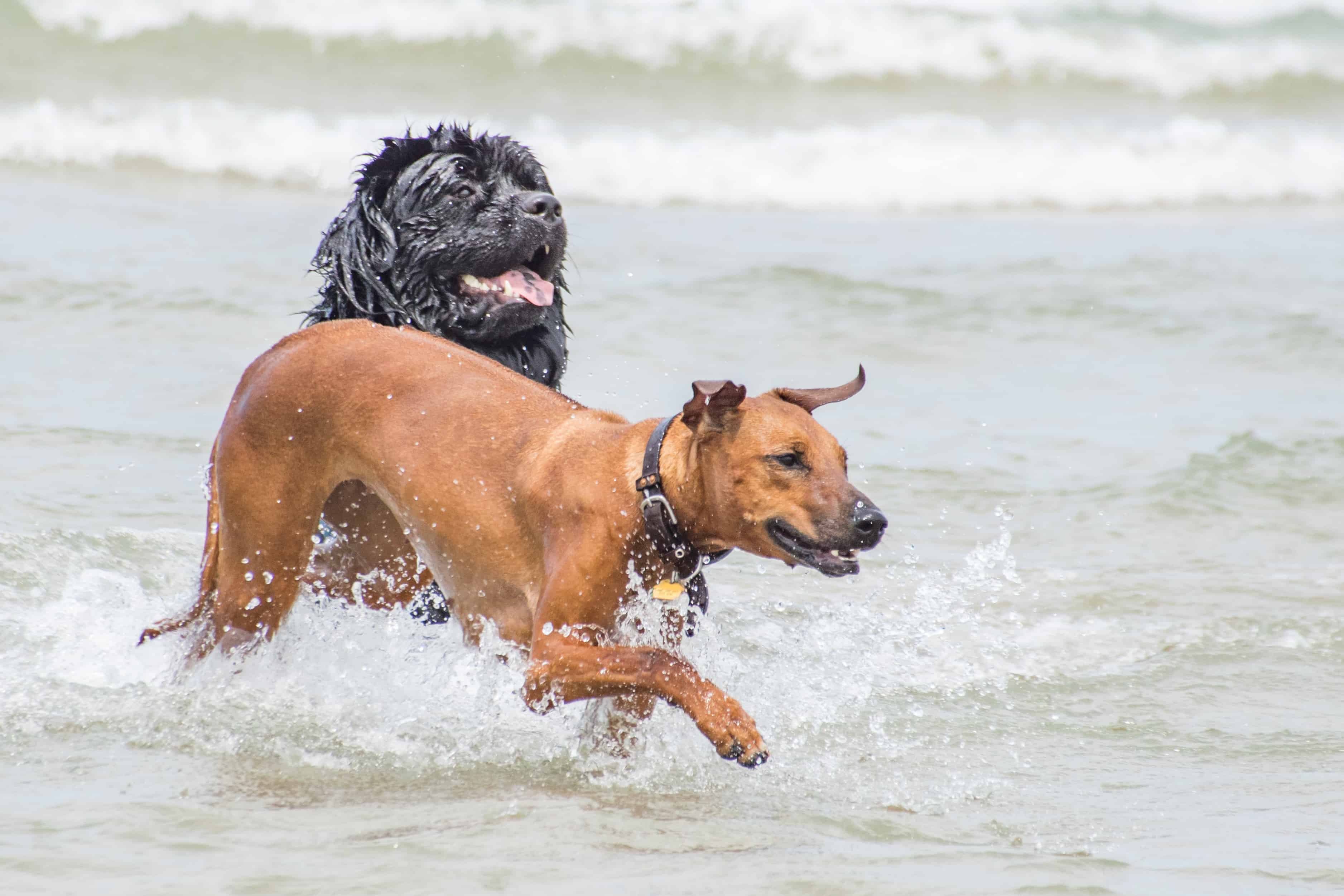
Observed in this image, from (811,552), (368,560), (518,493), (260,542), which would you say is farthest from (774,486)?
(368,560)

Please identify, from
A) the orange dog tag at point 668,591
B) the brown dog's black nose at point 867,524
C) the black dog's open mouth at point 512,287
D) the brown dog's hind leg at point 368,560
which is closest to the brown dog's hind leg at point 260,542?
the brown dog's hind leg at point 368,560

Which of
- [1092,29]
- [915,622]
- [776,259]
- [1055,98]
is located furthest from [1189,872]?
[1092,29]

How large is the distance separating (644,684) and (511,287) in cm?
180

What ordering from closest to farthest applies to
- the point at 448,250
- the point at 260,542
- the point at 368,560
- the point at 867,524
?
1. the point at 867,524
2. the point at 260,542
3. the point at 368,560
4. the point at 448,250

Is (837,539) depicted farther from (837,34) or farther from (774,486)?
(837,34)

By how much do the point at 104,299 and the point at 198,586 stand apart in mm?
Result: 5562

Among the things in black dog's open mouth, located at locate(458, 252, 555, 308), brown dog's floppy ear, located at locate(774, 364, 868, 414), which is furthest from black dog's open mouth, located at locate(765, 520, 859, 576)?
black dog's open mouth, located at locate(458, 252, 555, 308)

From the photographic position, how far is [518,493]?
4.36 meters

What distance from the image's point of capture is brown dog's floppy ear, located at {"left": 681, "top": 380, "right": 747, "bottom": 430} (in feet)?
12.5

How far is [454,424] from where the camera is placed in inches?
177

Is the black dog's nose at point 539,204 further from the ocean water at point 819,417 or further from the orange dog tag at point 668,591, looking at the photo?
the orange dog tag at point 668,591

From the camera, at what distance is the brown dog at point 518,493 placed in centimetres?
391

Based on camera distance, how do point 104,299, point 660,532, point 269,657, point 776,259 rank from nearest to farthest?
point 660,532, point 269,657, point 104,299, point 776,259

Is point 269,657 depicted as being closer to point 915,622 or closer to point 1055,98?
point 915,622
